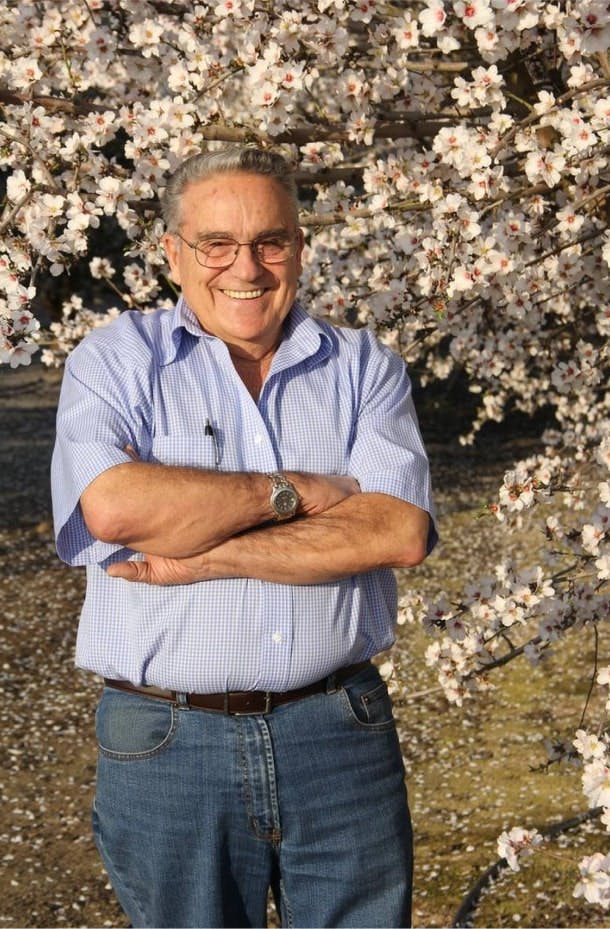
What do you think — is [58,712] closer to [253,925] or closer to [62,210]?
[62,210]

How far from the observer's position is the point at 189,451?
8.38ft

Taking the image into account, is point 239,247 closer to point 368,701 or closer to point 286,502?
point 286,502

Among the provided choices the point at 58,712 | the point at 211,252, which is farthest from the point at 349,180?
the point at 58,712

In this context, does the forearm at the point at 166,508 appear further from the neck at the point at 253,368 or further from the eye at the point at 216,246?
the eye at the point at 216,246

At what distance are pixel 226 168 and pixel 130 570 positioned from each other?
817 millimetres

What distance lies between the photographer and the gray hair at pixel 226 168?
2557 millimetres

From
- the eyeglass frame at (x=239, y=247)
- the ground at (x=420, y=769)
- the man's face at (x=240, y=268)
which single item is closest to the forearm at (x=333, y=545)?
the man's face at (x=240, y=268)

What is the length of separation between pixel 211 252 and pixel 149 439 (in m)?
Answer: 0.40

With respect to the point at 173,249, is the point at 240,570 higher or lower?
lower

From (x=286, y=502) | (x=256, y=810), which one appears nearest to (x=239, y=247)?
(x=286, y=502)

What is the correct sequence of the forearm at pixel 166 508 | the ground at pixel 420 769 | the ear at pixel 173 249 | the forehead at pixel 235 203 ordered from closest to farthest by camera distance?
the forearm at pixel 166 508, the forehead at pixel 235 203, the ear at pixel 173 249, the ground at pixel 420 769

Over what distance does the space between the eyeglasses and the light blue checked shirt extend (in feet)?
0.42

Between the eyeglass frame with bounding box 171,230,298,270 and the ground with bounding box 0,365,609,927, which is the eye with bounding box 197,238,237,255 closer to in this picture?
the eyeglass frame with bounding box 171,230,298,270

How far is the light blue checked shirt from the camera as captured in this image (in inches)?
96.7
